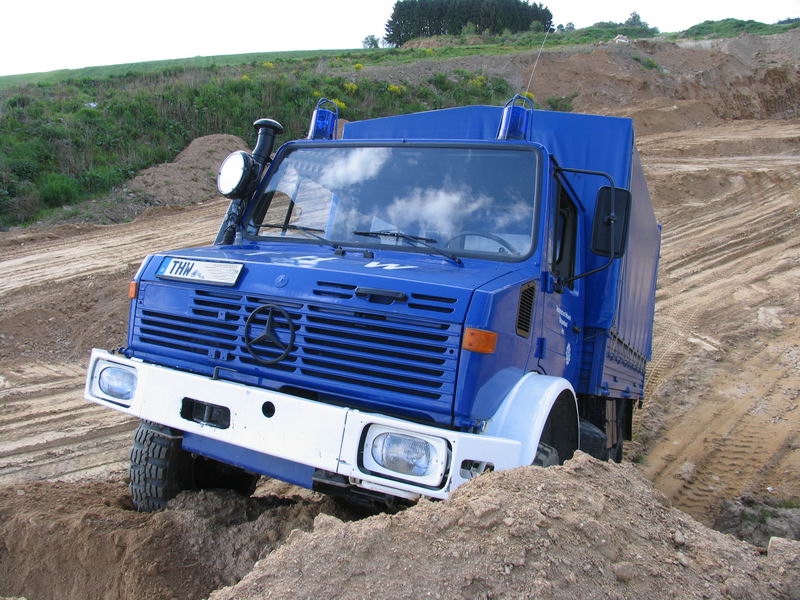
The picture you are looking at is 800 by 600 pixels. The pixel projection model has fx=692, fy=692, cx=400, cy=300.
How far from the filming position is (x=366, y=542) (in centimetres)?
259

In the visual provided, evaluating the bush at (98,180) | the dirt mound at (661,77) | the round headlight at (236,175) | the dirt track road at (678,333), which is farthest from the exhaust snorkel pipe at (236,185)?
the dirt mound at (661,77)

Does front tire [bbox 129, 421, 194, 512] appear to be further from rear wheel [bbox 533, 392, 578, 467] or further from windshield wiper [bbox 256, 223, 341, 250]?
rear wheel [bbox 533, 392, 578, 467]

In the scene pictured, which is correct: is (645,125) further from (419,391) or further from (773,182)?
(419,391)

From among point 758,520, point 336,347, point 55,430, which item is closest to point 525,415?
point 336,347

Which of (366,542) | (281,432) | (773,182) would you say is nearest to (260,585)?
(366,542)

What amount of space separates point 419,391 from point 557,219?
164 cm

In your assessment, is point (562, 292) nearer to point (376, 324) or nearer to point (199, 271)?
point (376, 324)

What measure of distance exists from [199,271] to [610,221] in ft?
7.44

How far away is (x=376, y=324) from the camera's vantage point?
122 inches

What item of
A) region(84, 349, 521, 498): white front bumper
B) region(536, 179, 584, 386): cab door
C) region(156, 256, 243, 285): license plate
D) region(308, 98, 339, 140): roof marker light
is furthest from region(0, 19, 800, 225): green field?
region(536, 179, 584, 386): cab door

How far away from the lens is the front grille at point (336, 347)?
9.93 feet

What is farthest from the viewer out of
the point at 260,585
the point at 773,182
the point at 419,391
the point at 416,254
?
the point at 773,182

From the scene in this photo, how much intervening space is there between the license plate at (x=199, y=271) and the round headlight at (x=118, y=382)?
0.55 m

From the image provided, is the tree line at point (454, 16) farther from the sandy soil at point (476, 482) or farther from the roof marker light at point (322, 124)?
the roof marker light at point (322, 124)
